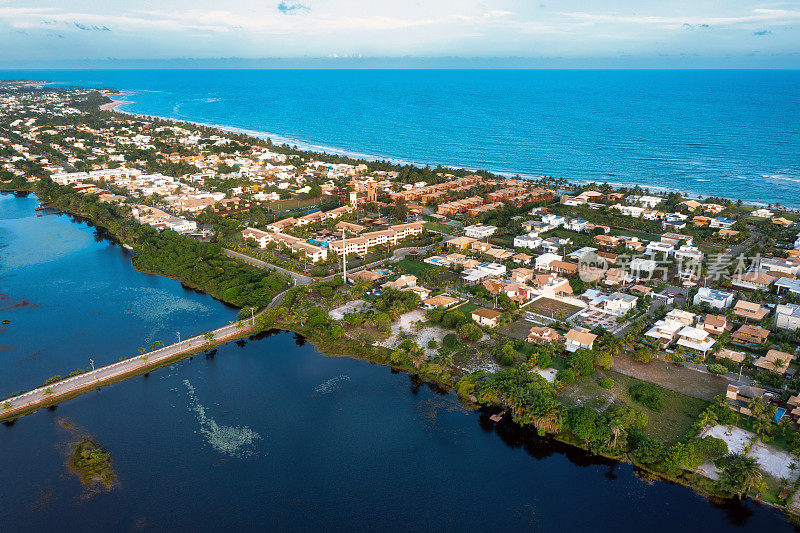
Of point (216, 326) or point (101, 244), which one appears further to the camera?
point (101, 244)

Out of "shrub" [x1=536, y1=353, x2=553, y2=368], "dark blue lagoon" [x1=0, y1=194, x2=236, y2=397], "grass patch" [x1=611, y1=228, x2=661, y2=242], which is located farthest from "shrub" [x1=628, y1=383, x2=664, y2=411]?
"grass patch" [x1=611, y1=228, x2=661, y2=242]

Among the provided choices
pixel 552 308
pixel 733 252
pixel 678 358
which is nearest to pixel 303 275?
pixel 552 308

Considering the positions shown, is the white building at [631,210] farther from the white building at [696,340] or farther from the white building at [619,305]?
the white building at [696,340]

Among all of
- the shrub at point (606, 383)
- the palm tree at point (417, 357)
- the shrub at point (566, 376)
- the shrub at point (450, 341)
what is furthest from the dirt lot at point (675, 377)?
the palm tree at point (417, 357)

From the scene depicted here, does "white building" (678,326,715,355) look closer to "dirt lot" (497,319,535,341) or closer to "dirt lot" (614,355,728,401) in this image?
"dirt lot" (614,355,728,401)

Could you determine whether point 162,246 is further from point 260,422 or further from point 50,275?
point 260,422

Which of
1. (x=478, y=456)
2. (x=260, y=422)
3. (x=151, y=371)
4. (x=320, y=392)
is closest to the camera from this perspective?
(x=478, y=456)

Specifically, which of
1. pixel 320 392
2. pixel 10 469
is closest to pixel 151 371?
pixel 10 469
